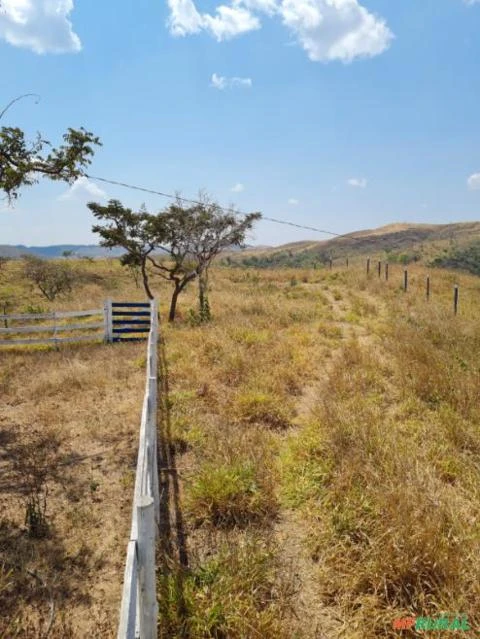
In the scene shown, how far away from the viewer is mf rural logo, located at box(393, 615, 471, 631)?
2.67 metres

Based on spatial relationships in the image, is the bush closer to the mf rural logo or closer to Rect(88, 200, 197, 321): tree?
Rect(88, 200, 197, 321): tree

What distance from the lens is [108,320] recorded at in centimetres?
1337

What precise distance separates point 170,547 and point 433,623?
2303mm

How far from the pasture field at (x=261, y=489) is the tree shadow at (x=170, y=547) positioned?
0.02 m

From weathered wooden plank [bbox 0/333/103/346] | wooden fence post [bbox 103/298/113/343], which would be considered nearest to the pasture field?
weathered wooden plank [bbox 0/333/103/346]

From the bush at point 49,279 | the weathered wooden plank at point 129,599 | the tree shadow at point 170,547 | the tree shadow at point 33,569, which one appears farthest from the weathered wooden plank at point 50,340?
the bush at point 49,279

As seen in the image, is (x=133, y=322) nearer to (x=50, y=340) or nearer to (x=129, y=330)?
(x=129, y=330)

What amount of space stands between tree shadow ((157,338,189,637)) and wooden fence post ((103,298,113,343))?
7784 mm

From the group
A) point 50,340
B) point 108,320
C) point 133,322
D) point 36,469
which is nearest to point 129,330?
point 133,322

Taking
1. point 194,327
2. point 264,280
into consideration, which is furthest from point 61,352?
point 264,280

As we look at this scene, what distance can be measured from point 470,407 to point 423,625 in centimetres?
430

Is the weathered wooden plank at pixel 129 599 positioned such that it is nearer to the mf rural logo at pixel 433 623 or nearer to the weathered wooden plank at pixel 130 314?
the mf rural logo at pixel 433 623

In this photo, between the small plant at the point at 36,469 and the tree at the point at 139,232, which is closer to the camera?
the small plant at the point at 36,469

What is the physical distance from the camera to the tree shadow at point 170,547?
2838 millimetres
